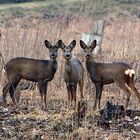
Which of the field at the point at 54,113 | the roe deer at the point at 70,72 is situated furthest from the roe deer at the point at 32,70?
the field at the point at 54,113

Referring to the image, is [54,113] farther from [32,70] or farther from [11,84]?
[11,84]

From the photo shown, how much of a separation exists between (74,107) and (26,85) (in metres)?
2.63

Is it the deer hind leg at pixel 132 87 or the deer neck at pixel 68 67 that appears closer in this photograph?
the deer hind leg at pixel 132 87

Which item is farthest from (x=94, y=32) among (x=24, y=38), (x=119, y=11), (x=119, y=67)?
(x=119, y=11)

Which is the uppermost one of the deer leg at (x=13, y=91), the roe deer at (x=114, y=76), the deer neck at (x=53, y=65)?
the deer neck at (x=53, y=65)

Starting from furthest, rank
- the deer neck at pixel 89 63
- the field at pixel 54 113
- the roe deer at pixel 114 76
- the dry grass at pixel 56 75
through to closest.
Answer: the deer neck at pixel 89 63 < the roe deer at pixel 114 76 < the dry grass at pixel 56 75 < the field at pixel 54 113

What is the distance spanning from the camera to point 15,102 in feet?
31.4

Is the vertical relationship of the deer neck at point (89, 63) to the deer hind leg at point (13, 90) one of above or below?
above

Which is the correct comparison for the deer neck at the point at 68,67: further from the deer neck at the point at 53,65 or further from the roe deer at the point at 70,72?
the deer neck at the point at 53,65

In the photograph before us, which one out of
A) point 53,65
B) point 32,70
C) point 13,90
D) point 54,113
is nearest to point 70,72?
point 53,65

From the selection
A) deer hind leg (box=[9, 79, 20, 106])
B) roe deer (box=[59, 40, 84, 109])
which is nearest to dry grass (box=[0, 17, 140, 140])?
deer hind leg (box=[9, 79, 20, 106])

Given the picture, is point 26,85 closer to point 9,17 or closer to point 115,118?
point 115,118

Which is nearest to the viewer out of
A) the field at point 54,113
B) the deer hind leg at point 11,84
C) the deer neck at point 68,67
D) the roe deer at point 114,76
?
the field at point 54,113

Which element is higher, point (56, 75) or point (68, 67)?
point (68, 67)
